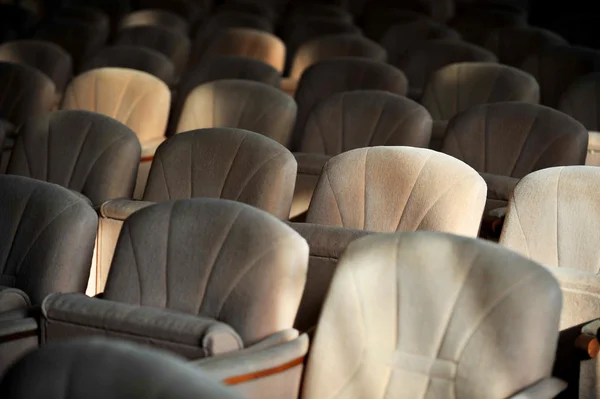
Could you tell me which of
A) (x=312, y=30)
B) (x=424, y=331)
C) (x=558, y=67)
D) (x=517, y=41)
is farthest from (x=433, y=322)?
(x=312, y=30)

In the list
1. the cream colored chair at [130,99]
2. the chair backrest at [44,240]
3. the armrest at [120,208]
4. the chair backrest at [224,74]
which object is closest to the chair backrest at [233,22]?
the chair backrest at [224,74]

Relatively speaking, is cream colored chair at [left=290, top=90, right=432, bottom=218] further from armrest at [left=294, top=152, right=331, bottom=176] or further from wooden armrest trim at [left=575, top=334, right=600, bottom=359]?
wooden armrest trim at [left=575, top=334, right=600, bottom=359]

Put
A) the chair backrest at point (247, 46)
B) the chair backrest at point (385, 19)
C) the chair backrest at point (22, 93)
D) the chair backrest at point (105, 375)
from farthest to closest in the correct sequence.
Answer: the chair backrest at point (385, 19)
the chair backrest at point (247, 46)
the chair backrest at point (22, 93)
the chair backrest at point (105, 375)

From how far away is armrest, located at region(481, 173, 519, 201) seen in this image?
304 cm

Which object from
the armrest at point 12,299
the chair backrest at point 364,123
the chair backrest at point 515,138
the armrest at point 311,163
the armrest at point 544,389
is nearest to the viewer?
the armrest at point 544,389

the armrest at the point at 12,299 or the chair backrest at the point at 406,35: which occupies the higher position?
the armrest at the point at 12,299

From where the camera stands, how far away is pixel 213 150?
3.00 m

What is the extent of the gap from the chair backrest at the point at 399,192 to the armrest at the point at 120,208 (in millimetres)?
483

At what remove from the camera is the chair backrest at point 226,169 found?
114 inches

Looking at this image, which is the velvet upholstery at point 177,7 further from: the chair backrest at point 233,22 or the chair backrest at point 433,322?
the chair backrest at point 433,322

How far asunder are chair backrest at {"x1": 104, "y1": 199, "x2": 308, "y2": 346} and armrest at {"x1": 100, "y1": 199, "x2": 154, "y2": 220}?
1.70ft

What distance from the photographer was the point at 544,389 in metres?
1.79

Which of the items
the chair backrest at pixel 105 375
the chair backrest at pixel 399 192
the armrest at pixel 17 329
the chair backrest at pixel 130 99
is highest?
the chair backrest at pixel 105 375

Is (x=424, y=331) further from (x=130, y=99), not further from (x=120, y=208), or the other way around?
(x=130, y=99)
